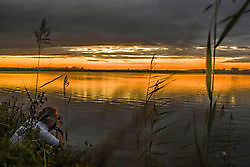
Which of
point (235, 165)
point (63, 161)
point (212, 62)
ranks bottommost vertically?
point (235, 165)

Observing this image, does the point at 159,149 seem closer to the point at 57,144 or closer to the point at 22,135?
the point at 57,144

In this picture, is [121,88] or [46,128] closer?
[121,88]

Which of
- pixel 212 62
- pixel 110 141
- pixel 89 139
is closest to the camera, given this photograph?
pixel 110 141

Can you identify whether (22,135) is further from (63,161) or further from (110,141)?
(110,141)

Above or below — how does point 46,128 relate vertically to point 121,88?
below

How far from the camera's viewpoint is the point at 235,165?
7.05m

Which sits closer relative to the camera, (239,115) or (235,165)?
(235,165)

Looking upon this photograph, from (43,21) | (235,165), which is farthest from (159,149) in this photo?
(43,21)

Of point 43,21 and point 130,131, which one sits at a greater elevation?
point 43,21

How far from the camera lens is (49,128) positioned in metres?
4.64

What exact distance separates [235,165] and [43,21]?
690 centimetres

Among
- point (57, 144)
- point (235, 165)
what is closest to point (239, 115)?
point (235, 165)

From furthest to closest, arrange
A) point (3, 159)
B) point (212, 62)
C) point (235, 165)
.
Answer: point (235, 165)
point (3, 159)
point (212, 62)

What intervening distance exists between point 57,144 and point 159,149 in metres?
5.18
